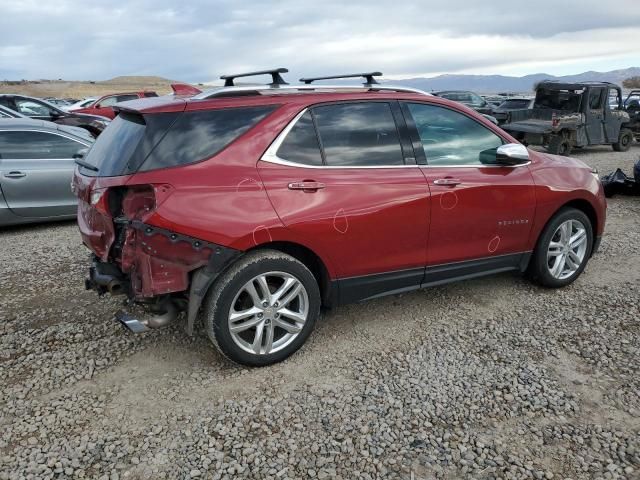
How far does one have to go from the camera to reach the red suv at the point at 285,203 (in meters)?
3.02

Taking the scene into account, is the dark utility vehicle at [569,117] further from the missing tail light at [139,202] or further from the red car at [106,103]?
the missing tail light at [139,202]

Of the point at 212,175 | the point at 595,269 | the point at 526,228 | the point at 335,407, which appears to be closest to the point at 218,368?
the point at 335,407

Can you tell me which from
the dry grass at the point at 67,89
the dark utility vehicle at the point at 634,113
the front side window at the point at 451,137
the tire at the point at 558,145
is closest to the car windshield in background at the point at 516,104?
the dark utility vehicle at the point at 634,113

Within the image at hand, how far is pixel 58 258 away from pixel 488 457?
481 cm

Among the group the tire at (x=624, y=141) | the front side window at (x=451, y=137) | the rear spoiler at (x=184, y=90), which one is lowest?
the tire at (x=624, y=141)

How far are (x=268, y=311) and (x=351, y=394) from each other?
0.72 metres

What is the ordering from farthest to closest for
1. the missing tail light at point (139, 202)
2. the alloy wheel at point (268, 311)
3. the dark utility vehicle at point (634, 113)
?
the dark utility vehicle at point (634, 113) < the alloy wheel at point (268, 311) < the missing tail light at point (139, 202)

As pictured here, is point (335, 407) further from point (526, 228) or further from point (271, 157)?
point (526, 228)

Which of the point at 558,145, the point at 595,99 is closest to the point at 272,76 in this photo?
the point at 558,145

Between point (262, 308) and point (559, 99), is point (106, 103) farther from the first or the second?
point (262, 308)

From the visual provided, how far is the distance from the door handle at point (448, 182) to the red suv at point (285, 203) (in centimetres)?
1

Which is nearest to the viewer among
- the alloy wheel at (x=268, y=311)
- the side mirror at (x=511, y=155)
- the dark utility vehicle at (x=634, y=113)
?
the alloy wheel at (x=268, y=311)

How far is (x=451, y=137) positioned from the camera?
3971mm

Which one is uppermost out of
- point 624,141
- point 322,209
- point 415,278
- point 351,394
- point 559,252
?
point 322,209
